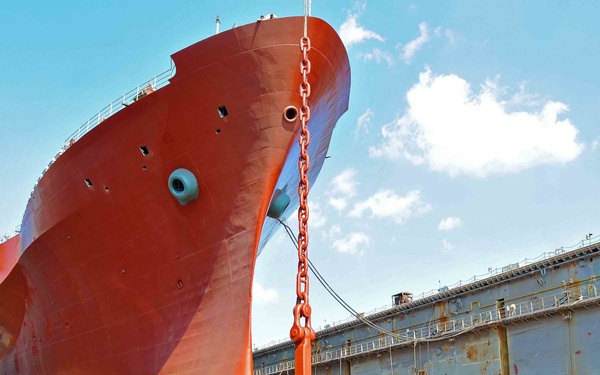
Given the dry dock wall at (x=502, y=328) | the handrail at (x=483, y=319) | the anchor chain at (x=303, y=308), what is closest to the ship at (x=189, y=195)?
the anchor chain at (x=303, y=308)

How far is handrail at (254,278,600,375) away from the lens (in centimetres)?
2202

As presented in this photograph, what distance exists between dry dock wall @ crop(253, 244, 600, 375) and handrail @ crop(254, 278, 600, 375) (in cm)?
4

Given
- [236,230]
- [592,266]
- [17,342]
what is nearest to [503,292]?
[592,266]

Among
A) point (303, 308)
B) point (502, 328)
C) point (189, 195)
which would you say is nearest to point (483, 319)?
point (502, 328)

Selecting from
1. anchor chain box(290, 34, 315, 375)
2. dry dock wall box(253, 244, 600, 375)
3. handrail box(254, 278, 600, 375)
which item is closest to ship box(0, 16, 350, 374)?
anchor chain box(290, 34, 315, 375)

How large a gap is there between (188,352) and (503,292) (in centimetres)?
1731

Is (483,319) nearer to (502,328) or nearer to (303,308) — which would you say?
(502,328)

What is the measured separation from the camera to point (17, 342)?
17812 mm

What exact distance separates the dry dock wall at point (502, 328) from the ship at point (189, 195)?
1234 cm

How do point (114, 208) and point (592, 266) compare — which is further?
point (592, 266)

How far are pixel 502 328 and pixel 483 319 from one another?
181 centimetres

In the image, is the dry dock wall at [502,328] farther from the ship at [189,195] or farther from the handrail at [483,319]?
the ship at [189,195]

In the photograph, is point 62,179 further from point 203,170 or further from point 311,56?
point 311,56

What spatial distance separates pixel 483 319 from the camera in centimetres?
2559
